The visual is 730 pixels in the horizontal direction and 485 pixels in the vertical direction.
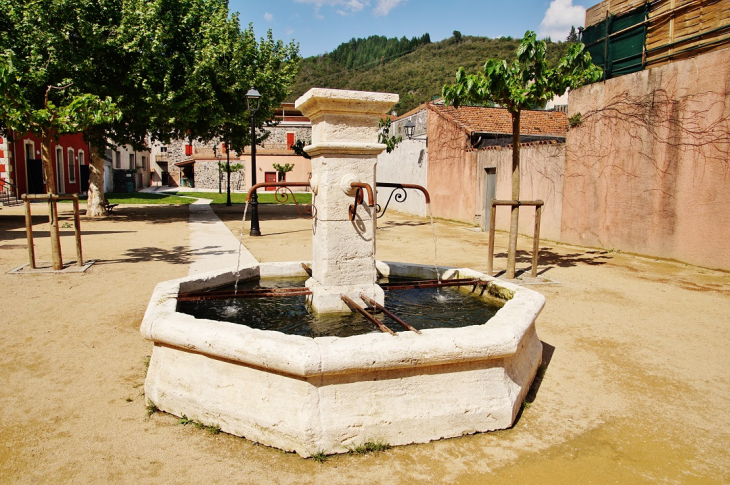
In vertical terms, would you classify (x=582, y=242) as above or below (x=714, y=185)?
below

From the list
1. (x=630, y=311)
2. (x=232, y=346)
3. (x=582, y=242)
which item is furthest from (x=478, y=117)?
(x=232, y=346)

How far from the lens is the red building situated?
20469mm

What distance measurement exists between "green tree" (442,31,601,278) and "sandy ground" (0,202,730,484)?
107 inches

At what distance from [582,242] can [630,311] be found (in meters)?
5.91

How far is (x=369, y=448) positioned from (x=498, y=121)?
16.3 m

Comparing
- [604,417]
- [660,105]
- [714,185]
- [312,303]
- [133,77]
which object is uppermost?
[133,77]

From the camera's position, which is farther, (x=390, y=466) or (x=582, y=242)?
(x=582, y=242)

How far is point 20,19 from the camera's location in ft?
40.8

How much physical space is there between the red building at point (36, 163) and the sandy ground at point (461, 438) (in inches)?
485

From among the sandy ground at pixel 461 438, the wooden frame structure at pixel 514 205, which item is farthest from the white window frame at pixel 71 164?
the wooden frame structure at pixel 514 205

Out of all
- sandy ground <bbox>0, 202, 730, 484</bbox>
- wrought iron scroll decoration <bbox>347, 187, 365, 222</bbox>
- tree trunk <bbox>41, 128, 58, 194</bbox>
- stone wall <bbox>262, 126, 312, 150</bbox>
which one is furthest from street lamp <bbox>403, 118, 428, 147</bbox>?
stone wall <bbox>262, 126, 312, 150</bbox>

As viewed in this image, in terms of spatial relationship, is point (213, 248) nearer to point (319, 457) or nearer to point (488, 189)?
point (319, 457)

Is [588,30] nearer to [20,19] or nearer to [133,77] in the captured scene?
[133,77]

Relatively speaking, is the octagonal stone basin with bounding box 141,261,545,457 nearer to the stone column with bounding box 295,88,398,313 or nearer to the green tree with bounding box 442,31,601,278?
the stone column with bounding box 295,88,398,313
